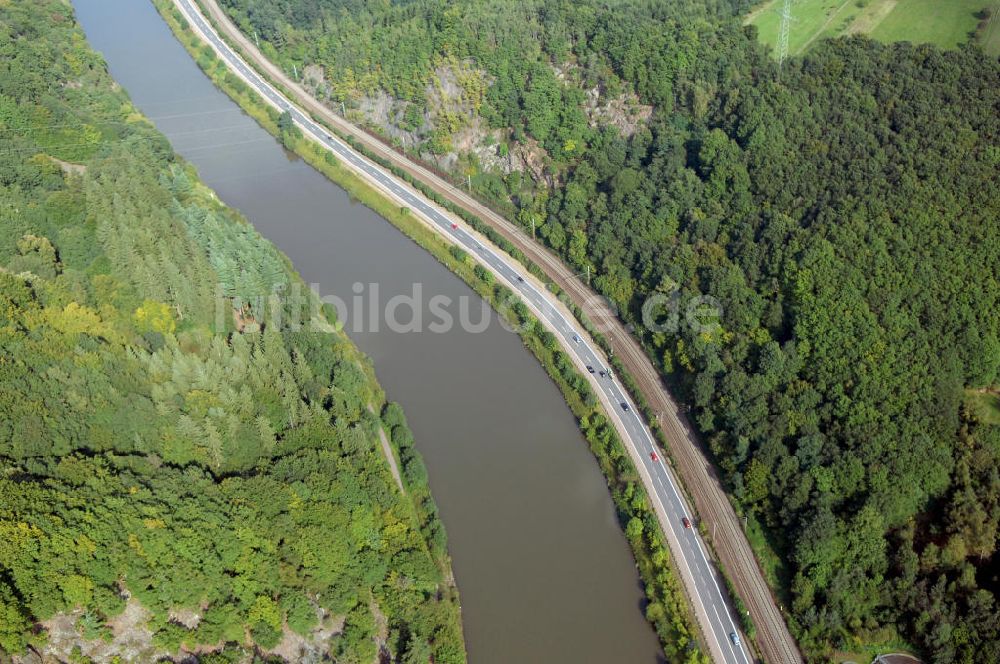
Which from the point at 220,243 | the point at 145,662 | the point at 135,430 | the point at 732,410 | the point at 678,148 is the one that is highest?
the point at 678,148

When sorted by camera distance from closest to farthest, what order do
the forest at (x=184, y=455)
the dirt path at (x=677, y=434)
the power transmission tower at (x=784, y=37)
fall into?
the forest at (x=184, y=455) → the dirt path at (x=677, y=434) → the power transmission tower at (x=784, y=37)

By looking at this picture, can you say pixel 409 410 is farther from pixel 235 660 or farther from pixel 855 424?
pixel 855 424

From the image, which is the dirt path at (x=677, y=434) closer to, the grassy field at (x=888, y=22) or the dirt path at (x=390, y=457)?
the dirt path at (x=390, y=457)

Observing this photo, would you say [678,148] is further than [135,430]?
Yes

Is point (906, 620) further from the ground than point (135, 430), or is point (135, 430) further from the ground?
point (906, 620)

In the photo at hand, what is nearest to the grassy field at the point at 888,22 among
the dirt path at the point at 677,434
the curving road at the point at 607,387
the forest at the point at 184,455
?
the dirt path at the point at 677,434

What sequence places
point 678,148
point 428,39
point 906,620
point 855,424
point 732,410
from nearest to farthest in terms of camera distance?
point 906,620, point 855,424, point 732,410, point 678,148, point 428,39

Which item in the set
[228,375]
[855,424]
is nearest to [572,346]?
[855,424]
